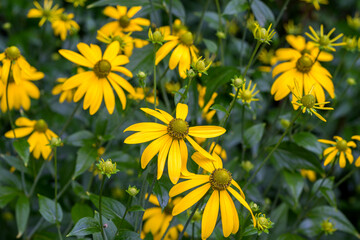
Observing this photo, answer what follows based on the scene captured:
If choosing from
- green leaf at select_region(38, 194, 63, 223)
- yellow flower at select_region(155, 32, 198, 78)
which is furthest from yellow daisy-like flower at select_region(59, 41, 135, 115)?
green leaf at select_region(38, 194, 63, 223)

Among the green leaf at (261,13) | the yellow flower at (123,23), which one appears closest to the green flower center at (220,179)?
the green leaf at (261,13)

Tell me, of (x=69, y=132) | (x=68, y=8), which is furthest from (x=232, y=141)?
(x=68, y=8)

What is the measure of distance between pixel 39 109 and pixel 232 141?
102cm

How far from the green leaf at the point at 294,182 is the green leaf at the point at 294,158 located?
31mm

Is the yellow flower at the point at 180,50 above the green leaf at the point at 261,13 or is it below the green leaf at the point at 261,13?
below

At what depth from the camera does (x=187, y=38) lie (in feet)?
4.85

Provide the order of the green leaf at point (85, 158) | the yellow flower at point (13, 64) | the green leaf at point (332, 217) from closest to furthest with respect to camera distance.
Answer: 1. the yellow flower at point (13, 64)
2. the green leaf at point (85, 158)
3. the green leaf at point (332, 217)

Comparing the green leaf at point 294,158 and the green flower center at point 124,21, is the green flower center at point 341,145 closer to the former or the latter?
the green leaf at point 294,158

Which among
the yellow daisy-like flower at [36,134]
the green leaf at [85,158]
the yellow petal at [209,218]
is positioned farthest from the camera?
the yellow daisy-like flower at [36,134]

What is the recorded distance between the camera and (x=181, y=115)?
1.19 metres

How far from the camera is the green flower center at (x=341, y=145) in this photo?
4.75 feet

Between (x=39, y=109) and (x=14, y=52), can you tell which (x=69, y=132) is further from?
(x=14, y=52)

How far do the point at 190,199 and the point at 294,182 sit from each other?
78 cm

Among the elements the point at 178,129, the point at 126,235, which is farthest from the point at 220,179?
the point at 126,235
